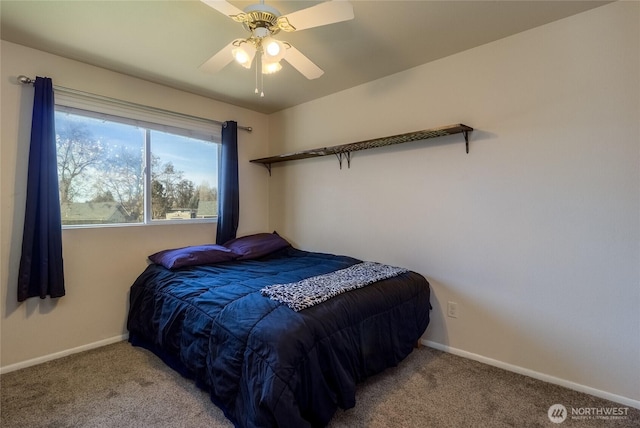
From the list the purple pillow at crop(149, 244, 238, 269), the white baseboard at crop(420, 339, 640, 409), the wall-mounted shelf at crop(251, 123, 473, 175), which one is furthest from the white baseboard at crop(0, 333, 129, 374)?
the white baseboard at crop(420, 339, 640, 409)

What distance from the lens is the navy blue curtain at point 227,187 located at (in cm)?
333

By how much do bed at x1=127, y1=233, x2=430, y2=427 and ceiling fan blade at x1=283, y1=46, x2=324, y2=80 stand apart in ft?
4.56

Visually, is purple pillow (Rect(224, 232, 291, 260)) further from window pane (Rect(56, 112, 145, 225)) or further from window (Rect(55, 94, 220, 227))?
window pane (Rect(56, 112, 145, 225))

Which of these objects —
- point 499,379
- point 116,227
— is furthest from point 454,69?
point 116,227

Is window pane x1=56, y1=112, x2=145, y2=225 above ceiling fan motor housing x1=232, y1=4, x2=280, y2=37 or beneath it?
beneath

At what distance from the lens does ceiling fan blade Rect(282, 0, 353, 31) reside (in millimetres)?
1378

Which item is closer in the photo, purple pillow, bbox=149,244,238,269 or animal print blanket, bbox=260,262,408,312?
animal print blanket, bbox=260,262,408,312

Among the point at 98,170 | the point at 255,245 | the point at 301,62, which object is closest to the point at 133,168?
the point at 98,170

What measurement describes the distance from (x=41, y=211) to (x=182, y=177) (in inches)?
47.1

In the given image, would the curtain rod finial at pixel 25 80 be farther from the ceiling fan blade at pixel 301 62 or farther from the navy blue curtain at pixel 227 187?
the ceiling fan blade at pixel 301 62

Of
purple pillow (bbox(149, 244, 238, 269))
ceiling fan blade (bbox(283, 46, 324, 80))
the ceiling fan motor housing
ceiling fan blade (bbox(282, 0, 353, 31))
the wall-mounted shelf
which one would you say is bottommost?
purple pillow (bbox(149, 244, 238, 269))

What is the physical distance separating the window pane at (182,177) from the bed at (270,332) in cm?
60

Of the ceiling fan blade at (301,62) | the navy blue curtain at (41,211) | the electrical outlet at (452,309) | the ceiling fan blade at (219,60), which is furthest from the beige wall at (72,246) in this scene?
the electrical outlet at (452,309)

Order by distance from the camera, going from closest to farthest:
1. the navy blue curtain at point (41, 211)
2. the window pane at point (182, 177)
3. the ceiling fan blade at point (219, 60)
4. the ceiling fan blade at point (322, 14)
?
the ceiling fan blade at point (322, 14)
the ceiling fan blade at point (219, 60)
the navy blue curtain at point (41, 211)
the window pane at point (182, 177)
